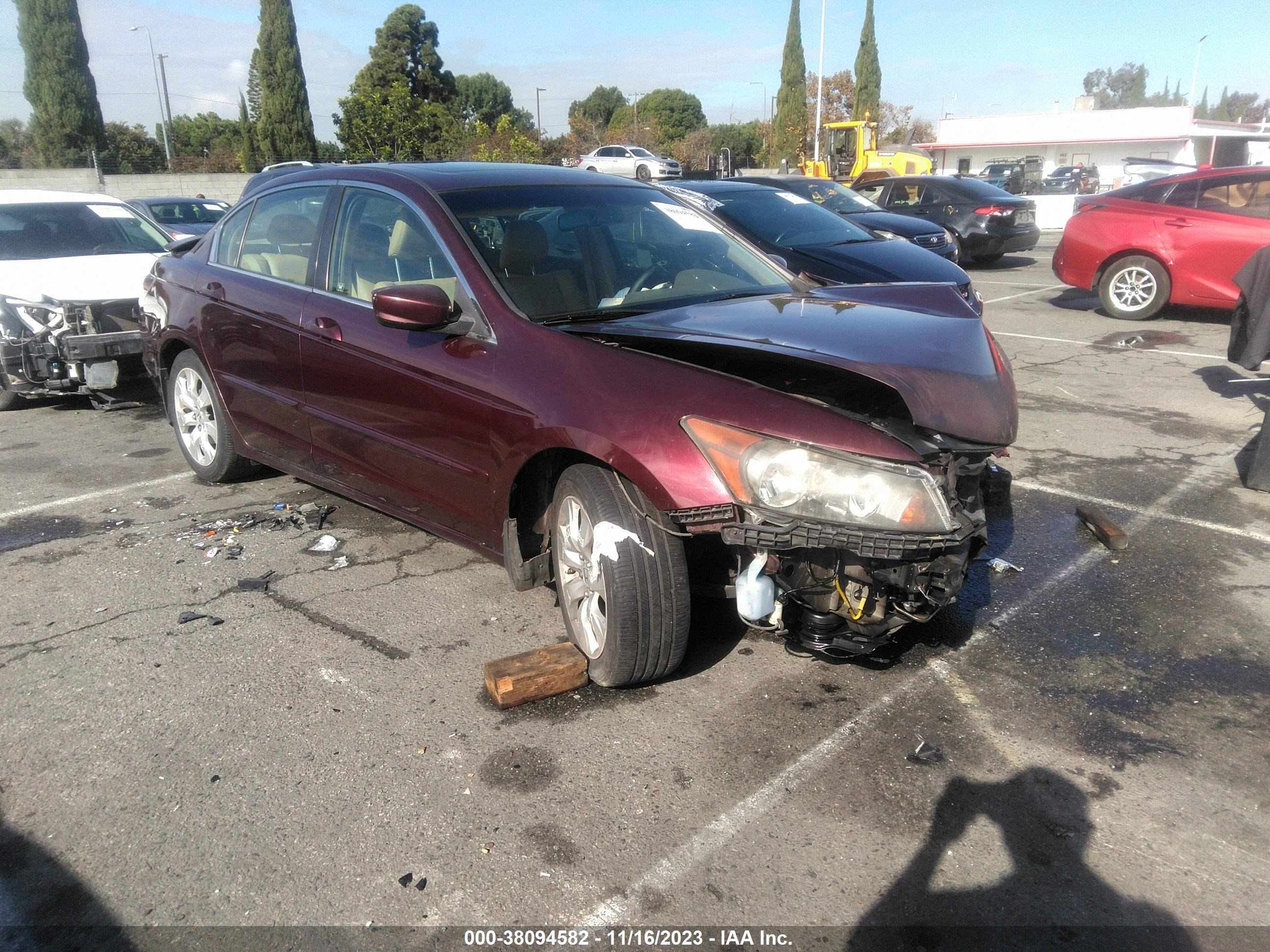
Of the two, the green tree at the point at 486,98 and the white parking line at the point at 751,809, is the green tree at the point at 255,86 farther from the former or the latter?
the white parking line at the point at 751,809

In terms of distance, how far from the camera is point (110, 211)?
8.28 meters

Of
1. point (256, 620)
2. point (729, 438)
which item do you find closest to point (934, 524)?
point (729, 438)

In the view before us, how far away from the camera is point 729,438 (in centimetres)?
277

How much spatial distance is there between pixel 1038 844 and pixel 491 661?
1791 millimetres

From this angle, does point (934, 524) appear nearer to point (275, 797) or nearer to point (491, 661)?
point (491, 661)

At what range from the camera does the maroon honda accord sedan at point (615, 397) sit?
2766 millimetres

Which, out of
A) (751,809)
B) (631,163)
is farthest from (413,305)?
(631,163)

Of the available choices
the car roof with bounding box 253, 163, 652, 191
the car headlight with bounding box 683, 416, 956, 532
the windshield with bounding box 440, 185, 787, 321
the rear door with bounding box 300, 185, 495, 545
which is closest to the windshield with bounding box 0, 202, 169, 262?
the car roof with bounding box 253, 163, 652, 191

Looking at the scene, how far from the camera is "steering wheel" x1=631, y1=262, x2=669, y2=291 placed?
387cm

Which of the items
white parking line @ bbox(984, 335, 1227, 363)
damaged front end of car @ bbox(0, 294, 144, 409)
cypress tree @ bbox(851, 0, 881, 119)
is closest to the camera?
damaged front end of car @ bbox(0, 294, 144, 409)

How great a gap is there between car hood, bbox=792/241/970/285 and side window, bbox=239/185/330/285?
15.2 feet

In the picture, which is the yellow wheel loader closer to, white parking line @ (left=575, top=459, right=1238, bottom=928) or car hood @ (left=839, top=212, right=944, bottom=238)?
car hood @ (left=839, top=212, right=944, bottom=238)

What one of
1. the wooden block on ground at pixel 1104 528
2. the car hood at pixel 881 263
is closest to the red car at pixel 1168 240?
the car hood at pixel 881 263

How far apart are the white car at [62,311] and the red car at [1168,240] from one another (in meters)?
9.68
